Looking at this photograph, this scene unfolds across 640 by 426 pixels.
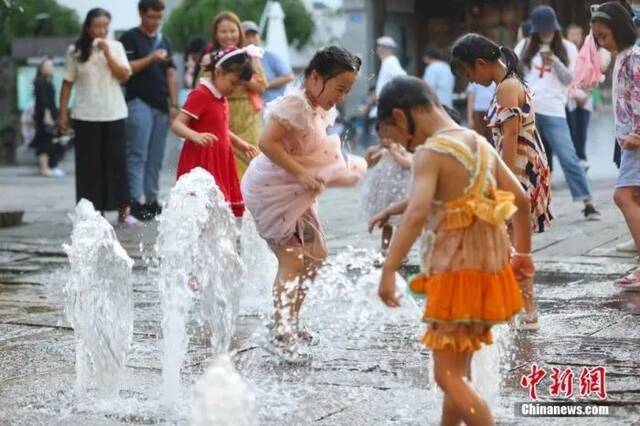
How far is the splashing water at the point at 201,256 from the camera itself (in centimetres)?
621

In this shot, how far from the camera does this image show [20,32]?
33.7 m

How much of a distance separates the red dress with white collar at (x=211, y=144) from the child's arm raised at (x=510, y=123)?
2.13m

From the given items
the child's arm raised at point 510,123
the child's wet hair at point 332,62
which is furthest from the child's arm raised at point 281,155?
the child's arm raised at point 510,123

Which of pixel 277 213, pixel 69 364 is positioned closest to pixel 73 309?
pixel 69 364

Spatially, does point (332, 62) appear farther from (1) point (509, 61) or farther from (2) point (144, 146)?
(2) point (144, 146)

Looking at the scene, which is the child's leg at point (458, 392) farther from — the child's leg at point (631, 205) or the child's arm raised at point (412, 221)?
the child's leg at point (631, 205)

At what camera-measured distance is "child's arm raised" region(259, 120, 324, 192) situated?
590 cm

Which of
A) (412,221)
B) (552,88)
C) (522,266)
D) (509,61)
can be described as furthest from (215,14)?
(412,221)

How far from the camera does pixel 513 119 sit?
6445 millimetres

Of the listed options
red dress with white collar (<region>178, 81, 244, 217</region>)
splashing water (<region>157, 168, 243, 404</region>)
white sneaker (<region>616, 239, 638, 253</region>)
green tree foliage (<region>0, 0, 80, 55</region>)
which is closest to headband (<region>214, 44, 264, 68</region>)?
red dress with white collar (<region>178, 81, 244, 217</region>)

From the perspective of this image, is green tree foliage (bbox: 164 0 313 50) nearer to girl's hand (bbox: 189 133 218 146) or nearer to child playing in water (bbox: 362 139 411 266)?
child playing in water (bbox: 362 139 411 266)

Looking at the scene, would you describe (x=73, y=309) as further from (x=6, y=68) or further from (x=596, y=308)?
(x=6, y=68)

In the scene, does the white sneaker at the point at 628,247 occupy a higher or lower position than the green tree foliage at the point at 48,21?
lower

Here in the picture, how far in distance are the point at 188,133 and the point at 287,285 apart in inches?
79.5
